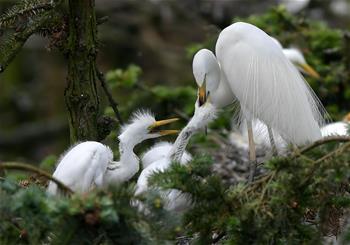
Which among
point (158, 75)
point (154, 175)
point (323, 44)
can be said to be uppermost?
point (154, 175)

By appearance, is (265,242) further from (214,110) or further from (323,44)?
(323,44)

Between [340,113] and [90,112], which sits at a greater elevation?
[90,112]

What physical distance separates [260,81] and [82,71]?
98 cm

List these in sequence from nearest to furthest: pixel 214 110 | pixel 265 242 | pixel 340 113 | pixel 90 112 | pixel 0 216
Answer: pixel 0 216 → pixel 265 242 → pixel 90 112 → pixel 214 110 → pixel 340 113

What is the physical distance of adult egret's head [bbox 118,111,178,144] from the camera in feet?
11.7

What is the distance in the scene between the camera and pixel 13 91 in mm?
10328

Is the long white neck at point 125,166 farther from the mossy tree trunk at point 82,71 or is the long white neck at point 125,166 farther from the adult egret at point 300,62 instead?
the adult egret at point 300,62

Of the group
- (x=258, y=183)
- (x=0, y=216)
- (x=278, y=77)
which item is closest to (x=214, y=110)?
(x=278, y=77)

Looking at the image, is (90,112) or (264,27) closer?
(90,112)

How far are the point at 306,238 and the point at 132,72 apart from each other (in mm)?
2993

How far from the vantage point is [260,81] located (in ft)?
12.6

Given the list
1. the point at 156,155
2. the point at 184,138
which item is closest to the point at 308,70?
the point at 156,155

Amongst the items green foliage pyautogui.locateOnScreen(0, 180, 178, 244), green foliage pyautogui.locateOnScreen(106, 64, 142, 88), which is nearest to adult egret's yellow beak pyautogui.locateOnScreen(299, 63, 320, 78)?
green foliage pyautogui.locateOnScreen(106, 64, 142, 88)

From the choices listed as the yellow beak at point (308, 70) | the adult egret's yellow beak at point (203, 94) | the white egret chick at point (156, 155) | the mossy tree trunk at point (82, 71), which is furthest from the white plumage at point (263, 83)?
the yellow beak at point (308, 70)
